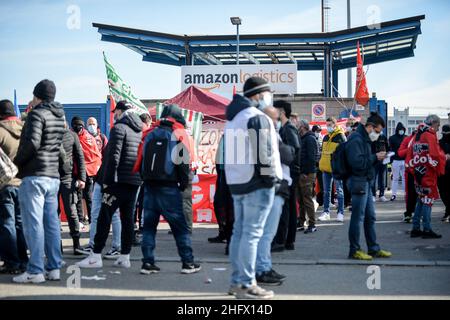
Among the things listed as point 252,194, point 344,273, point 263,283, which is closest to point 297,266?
point 344,273

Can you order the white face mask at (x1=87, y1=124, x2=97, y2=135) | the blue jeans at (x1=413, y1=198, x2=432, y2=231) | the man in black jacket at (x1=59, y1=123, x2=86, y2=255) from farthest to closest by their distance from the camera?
1. the white face mask at (x1=87, y1=124, x2=97, y2=135)
2. the blue jeans at (x1=413, y1=198, x2=432, y2=231)
3. the man in black jacket at (x1=59, y1=123, x2=86, y2=255)

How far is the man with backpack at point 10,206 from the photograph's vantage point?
24.5 ft

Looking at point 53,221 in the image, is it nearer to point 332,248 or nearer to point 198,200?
point 332,248

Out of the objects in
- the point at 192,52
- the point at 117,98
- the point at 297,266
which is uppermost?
the point at 192,52

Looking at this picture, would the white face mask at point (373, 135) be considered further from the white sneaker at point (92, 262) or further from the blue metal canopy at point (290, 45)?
the blue metal canopy at point (290, 45)

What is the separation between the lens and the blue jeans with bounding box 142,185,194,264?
7.50 m

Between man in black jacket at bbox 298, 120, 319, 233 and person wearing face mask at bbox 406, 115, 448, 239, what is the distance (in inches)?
62.1

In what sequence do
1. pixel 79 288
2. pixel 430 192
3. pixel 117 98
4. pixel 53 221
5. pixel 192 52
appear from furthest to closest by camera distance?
pixel 192 52 < pixel 117 98 < pixel 430 192 < pixel 53 221 < pixel 79 288

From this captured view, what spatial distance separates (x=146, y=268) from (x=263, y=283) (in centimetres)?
147

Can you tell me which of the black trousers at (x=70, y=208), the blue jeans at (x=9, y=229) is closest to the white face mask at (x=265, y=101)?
the blue jeans at (x=9, y=229)

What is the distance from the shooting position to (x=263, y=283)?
22.8 feet

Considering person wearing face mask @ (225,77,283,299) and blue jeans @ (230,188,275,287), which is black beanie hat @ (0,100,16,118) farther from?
blue jeans @ (230,188,275,287)

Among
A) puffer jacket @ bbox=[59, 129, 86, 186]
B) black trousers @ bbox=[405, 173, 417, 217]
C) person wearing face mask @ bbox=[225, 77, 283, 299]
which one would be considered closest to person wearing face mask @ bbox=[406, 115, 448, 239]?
black trousers @ bbox=[405, 173, 417, 217]
